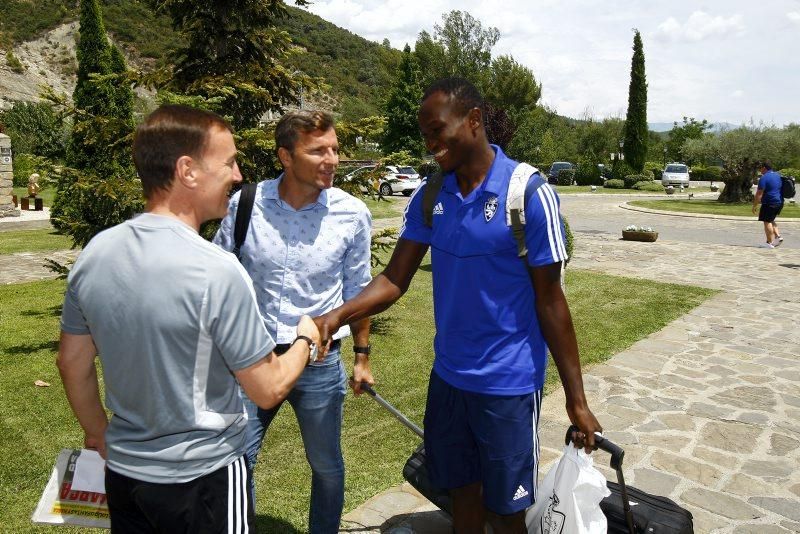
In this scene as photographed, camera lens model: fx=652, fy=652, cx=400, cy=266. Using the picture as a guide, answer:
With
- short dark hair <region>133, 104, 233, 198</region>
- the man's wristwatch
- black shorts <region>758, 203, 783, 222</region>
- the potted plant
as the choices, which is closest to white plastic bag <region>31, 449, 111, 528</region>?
the man's wristwatch

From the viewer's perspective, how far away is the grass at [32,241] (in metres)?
15.0

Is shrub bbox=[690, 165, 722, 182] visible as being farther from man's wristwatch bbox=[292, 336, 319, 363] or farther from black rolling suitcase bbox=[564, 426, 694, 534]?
man's wristwatch bbox=[292, 336, 319, 363]

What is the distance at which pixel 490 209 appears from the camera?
7.89ft

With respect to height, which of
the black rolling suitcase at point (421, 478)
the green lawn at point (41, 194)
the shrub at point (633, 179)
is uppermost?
the shrub at point (633, 179)

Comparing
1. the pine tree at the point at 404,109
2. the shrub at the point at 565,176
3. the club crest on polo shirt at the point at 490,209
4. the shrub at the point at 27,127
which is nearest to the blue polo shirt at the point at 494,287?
the club crest on polo shirt at the point at 490,209

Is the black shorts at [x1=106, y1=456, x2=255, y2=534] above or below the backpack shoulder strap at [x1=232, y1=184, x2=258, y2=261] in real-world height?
→ below

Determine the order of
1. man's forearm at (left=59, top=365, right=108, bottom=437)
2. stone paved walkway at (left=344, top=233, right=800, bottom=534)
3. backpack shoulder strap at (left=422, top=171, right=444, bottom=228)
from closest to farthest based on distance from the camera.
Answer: man's forearm at (left=59, top=365, right=108, bottom=437) → backpack shoulder strap at (left=422, top=171, right=444, bottom=228) → stone paved walkway at (left=344, top=233, right=800, bottom=534)

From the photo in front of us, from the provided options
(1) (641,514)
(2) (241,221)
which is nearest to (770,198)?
(1) (641,514)

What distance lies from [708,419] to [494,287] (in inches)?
155

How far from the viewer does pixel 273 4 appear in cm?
731

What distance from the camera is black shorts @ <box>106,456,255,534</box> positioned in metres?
1.83

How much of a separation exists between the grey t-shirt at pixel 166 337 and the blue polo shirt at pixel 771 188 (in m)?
16.6

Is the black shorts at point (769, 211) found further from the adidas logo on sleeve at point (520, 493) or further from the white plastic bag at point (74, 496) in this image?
the white plastic bag at point (74, 496)

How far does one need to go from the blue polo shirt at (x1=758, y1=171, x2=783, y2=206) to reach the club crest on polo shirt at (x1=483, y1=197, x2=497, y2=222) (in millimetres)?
15635
